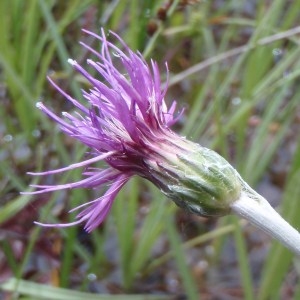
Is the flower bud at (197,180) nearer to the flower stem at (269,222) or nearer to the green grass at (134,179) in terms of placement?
the flower stem at (269,222)

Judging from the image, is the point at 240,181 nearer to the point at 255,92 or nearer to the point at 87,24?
the point at 255,92

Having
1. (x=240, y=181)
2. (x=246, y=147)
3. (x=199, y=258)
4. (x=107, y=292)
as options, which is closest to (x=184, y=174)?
(x=240, y=181)

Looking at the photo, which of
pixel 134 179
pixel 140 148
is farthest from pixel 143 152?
pixel 134 179

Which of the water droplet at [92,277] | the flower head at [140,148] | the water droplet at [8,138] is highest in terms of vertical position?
the flower head at [140,148]

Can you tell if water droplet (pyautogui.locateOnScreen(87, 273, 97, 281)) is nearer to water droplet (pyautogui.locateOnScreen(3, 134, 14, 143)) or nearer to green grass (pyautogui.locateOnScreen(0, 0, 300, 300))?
green grass (pyautogui.locateOnScreen(0, 0, 300, 300))

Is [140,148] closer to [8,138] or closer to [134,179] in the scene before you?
[134,179]

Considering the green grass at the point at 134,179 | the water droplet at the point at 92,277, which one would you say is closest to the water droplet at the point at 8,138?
the green grass at the point at 134,179

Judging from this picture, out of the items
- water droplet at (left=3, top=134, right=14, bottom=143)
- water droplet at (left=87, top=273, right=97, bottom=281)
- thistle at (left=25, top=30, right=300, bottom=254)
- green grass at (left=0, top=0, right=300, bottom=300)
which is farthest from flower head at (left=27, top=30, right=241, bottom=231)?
water droplet at (left=3, top=134, right=14, bottom=143)
